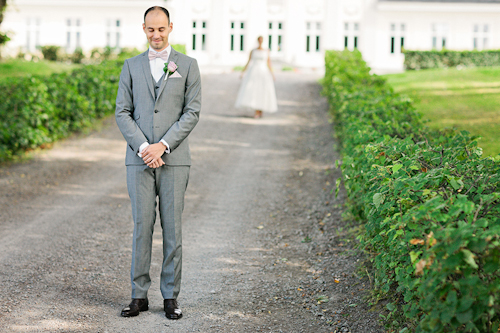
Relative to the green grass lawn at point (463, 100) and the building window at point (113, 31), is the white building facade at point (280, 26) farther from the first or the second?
the green grass lawn at point (463, 100)

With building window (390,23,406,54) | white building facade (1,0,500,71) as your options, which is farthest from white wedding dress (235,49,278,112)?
building window (390,23,406,54)

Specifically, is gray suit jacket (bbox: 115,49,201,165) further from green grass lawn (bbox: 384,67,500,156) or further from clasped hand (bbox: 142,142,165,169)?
green grass lawn (bbox: 384,67,500,156)

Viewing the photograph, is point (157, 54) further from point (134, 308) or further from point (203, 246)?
point (203, 246)

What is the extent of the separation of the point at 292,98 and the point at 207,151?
7684mm

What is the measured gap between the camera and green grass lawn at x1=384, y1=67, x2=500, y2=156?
9.96 metres

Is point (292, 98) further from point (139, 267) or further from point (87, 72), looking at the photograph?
point (139, 267)

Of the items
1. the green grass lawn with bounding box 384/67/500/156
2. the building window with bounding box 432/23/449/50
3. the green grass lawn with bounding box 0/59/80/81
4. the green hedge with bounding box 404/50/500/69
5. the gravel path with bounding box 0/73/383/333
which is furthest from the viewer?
the building window with bounding box 432/23/449/50

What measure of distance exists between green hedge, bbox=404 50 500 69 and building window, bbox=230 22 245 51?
1192cm

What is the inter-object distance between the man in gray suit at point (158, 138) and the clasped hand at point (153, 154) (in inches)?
1.7

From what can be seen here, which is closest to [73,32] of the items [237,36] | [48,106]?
[237,36]

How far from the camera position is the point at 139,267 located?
4137mm

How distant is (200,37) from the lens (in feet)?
120

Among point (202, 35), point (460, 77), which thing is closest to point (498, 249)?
point (460, 77)

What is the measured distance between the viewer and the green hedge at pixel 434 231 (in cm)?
250
